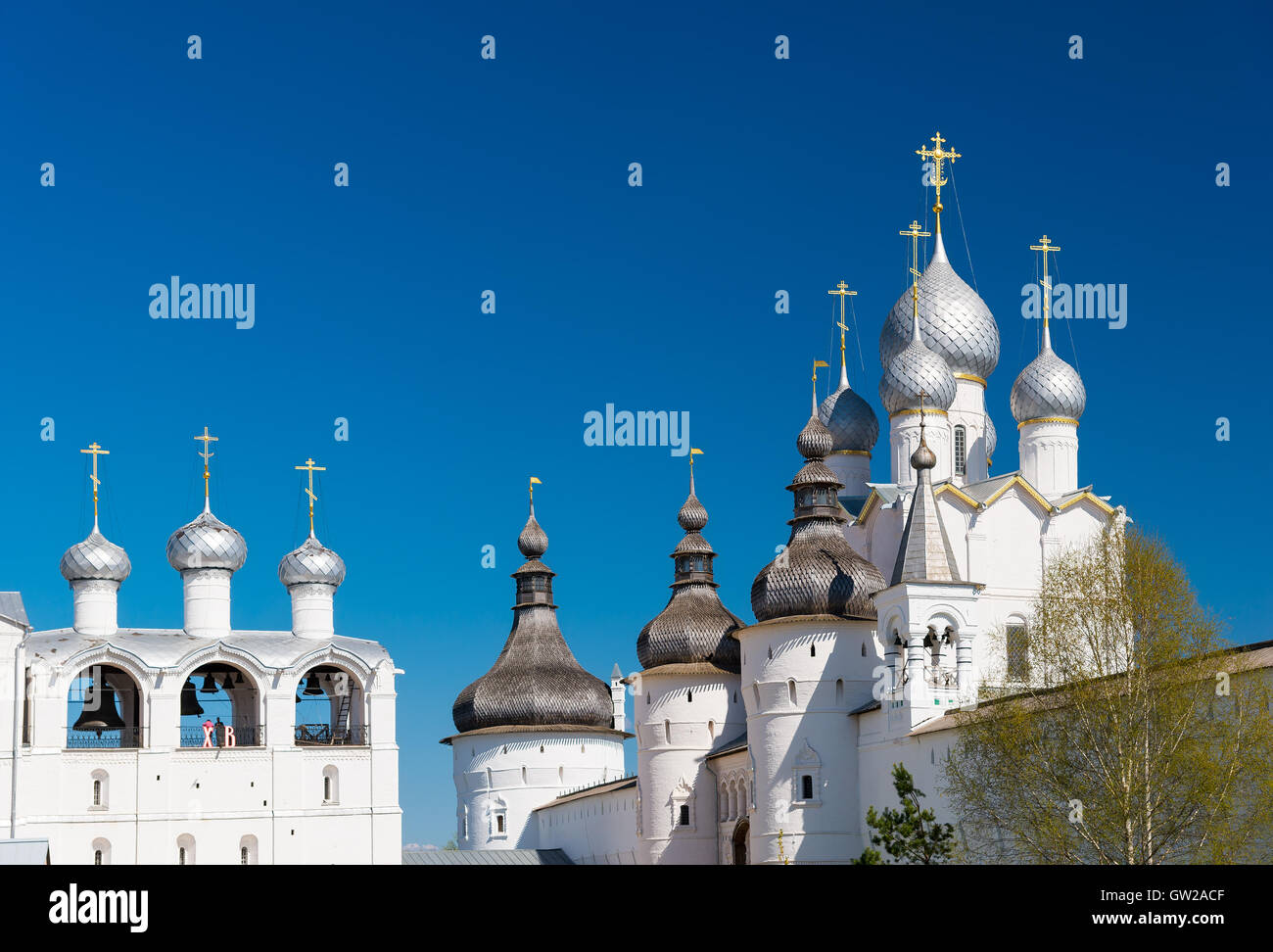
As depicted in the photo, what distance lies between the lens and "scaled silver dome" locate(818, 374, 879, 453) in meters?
44.1

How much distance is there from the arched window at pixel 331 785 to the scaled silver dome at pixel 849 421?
14.0 metres

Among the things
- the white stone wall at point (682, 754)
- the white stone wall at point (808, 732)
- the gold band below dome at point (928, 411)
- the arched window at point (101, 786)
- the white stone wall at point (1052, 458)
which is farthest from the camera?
the white stone wall at point (682, 754)

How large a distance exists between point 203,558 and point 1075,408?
62.8ft

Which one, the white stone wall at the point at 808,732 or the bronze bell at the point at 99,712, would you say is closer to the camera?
the white stone wall at the point at 808,732

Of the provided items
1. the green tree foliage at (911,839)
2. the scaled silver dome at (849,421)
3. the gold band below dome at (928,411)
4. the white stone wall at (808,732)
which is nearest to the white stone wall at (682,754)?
the white stone wall at (808,732)

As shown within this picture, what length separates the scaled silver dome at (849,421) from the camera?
44.1 meters

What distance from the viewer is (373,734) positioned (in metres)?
39.3

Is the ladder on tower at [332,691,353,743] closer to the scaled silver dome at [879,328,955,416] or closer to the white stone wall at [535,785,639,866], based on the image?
the white stone wall at [535,785,639,866]

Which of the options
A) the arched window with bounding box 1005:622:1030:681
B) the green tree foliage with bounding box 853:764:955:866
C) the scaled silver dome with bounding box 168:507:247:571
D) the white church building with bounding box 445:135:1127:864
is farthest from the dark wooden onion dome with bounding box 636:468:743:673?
the green tree foliage with bounding box 853:764:955:866

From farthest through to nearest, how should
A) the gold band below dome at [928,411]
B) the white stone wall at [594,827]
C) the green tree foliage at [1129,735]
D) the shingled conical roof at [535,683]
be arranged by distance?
the shingled conical roof at [535,683] < the white stone wall at [594,827] < the gold band below dome at [928,411] < the green tree foliage at [1129,735]

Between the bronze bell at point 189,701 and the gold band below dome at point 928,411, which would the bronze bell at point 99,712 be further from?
the gold band below dome at point 928,411
